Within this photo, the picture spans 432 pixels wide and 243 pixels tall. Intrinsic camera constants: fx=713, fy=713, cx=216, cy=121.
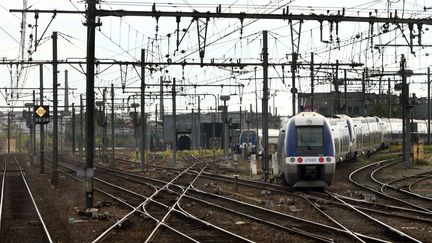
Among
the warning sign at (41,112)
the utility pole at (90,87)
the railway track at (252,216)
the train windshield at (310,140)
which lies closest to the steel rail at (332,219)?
the railway track at (252,216)

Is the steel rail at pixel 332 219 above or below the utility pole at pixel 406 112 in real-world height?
below

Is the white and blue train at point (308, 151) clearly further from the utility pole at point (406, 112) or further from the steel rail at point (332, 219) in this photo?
the utility pole at point (406, 112)

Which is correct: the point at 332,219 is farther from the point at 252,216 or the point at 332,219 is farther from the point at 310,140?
the point at 310,140

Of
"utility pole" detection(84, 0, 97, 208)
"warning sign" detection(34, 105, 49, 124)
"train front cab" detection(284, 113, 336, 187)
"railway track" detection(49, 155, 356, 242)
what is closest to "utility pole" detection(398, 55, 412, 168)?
"train front cab" detection(284, 113, 336, 187)

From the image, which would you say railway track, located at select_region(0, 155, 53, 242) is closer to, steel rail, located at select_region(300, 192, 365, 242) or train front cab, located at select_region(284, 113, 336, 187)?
steel rail, located at select_region(300, 192, 365, 242)

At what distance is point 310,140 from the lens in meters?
26.3

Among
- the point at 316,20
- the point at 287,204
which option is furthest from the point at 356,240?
the point at 316,20

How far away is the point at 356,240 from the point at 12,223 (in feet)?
31.0

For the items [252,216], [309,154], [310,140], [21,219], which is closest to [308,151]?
[309,154]

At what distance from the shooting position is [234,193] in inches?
1085

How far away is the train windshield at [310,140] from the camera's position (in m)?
26.1

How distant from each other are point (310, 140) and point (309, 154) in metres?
0.57

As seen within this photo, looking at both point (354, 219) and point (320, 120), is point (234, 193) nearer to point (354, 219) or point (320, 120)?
point (320, 120)

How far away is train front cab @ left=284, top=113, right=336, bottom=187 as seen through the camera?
1022 inches
